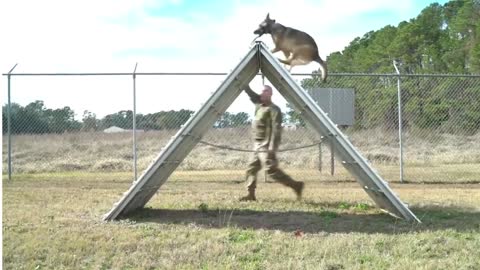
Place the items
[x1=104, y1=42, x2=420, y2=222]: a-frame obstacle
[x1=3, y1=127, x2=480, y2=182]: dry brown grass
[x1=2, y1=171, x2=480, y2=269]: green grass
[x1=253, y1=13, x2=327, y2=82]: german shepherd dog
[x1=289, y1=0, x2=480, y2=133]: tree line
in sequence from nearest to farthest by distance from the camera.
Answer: [x1=2, y1=171, x2=480, y2=269]: green grass, [x1=104, y1=42, x2=420, y2=222]: a-frame obstacle, [x1=253, y1=13, x2=327, y2=82]: german shepherd dog, [x1=3, y1=127, x2=480, y2=182]: dry brown grass, [x1=289, y1=0, x2=480, y2=133]: tree line

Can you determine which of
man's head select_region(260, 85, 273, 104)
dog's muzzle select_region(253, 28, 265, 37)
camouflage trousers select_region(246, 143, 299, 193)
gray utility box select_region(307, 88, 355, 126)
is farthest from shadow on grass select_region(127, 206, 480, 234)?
gray utility box select_region(307, 88, 355, 126)

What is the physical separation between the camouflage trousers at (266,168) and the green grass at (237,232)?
332 millimetres

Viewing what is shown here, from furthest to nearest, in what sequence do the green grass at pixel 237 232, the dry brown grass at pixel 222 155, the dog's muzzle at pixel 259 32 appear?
the dry brown grass at pixel 222 155, the dog's muzzle at pixel 259 32, the green grass at pixel 237 232

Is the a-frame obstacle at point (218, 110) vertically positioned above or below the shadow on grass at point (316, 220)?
above

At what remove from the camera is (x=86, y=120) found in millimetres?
13664

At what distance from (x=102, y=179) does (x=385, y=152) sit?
901cm

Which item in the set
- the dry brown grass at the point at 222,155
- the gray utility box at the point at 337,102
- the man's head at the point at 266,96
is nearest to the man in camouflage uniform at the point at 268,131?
the man's head at the point at 266,96

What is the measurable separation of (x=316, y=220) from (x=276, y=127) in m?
1.72

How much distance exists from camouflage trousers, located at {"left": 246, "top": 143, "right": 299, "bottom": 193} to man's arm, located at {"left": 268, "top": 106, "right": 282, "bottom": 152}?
0.13 meters

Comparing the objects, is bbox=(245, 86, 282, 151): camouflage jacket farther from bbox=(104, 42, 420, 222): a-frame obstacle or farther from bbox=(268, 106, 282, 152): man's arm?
bbox=(104, 42, 420, 222): a-frame obstacle

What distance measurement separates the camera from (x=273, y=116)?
319 inches

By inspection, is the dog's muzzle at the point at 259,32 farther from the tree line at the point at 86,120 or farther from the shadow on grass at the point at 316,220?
the tree line at the point at 86,120

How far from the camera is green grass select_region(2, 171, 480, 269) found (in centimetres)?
493

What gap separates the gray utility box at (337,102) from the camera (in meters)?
12.4
